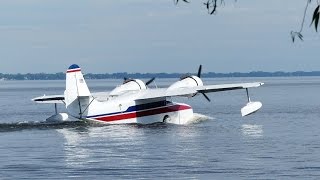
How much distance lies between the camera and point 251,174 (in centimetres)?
2225

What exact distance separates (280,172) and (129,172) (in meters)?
4.14

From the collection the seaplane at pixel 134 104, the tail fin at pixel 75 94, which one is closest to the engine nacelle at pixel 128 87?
the seaplane at pixel 134 104

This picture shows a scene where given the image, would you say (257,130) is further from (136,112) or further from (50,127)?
(50,127)

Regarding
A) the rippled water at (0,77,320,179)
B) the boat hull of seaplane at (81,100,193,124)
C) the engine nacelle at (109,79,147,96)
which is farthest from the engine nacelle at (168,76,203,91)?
the engine nacelle at (109,79,147,96)

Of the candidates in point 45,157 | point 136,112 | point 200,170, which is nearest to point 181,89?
point 136,112

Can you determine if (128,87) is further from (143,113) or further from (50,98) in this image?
(50,98)

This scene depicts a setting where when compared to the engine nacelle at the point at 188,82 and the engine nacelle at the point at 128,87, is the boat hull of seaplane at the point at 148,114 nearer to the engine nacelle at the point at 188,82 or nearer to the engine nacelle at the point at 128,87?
the engine nacelle at the point at 188,82

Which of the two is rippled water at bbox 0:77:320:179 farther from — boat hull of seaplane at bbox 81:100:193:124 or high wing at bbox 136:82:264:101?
high wing at bbox 136:82:264:101

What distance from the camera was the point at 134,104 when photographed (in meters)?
41.6

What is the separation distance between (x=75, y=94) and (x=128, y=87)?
4870 millimetres

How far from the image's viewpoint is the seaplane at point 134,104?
135ft

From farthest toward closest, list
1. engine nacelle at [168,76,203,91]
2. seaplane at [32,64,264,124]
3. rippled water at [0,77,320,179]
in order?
engine nacelle at [168,76,203,91]
seaplane at [32,64,264,124]
rippled water at [0,77,320,179]

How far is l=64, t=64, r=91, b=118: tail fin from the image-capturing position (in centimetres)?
4131

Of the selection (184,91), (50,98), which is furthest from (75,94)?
(50,98)
